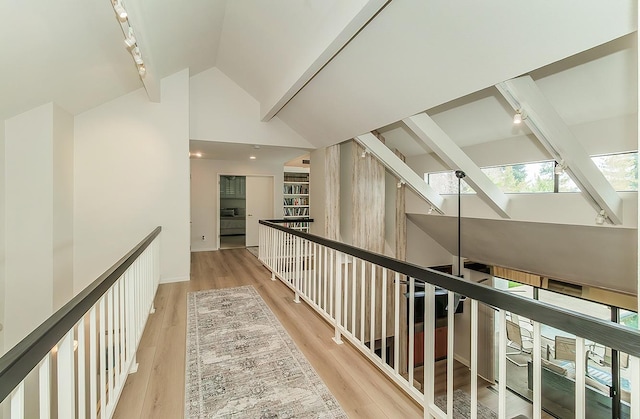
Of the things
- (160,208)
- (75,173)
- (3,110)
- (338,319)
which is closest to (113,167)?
(75,173)

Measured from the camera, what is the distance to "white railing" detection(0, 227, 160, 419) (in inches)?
31.4

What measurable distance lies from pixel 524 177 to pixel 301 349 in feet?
10.9

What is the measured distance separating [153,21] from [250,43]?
4.00 feet

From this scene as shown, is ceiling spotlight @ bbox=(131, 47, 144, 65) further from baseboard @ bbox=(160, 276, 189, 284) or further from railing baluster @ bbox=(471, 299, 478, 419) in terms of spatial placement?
railing baluster @ bbox=(471, 299, 478, 419)

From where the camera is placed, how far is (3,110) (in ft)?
10.1

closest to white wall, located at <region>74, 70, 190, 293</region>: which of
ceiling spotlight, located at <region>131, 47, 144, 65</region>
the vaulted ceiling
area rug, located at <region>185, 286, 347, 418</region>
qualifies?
the vaulted ceiling

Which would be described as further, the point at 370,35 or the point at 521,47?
the point at 370,35

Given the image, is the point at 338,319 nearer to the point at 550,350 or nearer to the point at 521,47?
the point at 521,47

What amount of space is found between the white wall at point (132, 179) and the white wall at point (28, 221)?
0.59 meters

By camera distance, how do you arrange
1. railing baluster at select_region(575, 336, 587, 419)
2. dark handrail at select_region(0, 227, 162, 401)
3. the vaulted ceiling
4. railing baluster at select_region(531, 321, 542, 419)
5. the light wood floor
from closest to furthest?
dark handrail at select_region(0, 227, 162, 401)
railing baluster at select_region(575, 336, 587, 419)
railing baluster at select_region(531, 321, 542, 419)
the light wood floor
the vaulted ceiling

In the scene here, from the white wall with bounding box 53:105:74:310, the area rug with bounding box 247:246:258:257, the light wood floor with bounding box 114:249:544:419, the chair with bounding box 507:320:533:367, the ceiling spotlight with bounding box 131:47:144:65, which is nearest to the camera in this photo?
the light wood floor with bounding box 114:249:544:419

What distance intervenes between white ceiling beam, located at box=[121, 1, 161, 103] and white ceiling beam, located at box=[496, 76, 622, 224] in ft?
9.83

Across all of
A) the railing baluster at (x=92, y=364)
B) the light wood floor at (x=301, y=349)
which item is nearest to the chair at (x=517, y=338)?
the light wood floor at (x=301, y=349)

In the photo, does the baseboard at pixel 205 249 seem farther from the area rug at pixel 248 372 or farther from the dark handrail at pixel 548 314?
the dark handrail at pixel 548 314
